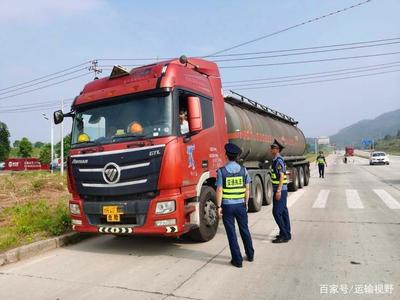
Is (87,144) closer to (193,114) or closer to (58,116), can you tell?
(58,116)

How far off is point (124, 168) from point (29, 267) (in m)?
2.13

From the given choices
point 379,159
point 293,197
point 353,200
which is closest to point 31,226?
point 293,197

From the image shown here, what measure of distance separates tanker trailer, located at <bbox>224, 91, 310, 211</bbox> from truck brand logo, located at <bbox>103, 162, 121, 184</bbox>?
375 cm

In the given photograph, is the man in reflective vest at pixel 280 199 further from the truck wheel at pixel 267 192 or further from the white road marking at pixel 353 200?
the white road marking at pixel 353 200

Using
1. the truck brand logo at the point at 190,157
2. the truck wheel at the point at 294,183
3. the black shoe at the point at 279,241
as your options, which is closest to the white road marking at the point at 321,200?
the truck wheel at the point at 294,183

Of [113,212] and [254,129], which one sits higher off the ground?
[254,129]

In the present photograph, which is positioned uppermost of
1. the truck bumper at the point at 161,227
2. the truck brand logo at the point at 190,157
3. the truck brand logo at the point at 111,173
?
the truck brand logo at the point at 190,157

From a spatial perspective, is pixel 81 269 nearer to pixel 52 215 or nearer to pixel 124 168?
pixel 124 168

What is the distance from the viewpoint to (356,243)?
7340mm

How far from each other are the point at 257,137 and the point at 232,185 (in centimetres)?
→ 568

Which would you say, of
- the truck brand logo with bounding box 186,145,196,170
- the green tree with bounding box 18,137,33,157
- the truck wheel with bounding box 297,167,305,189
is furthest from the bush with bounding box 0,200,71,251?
the green tree with bounding box 18,137,33,157

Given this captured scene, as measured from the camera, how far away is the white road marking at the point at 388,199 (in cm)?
1218

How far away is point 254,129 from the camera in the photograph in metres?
11.5

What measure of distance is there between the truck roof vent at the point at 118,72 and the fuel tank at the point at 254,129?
301 cm
